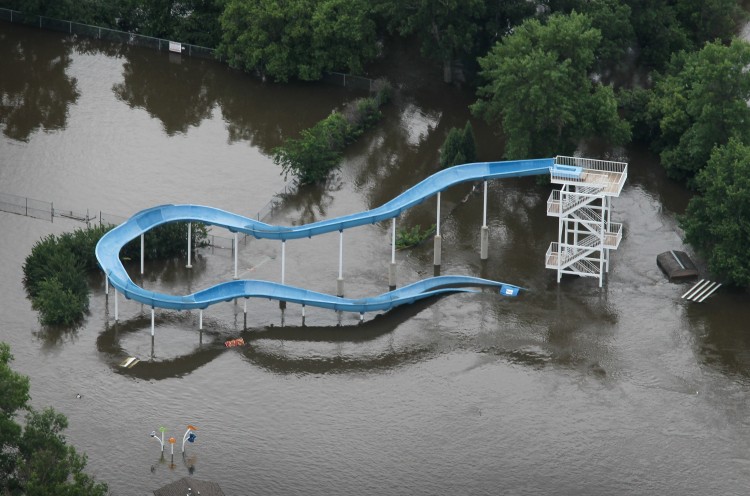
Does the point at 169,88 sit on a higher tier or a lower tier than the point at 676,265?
higher

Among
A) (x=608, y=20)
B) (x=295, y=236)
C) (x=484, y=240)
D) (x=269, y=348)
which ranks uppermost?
(x=608, y=20)

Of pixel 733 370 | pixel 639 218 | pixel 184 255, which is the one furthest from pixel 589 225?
pixel 184 255

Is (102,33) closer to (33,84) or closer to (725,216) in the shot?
(33,84)

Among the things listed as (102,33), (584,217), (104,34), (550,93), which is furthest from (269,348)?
(102,33)

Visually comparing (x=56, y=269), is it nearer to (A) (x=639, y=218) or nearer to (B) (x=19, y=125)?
(B) (x=19, y=125)

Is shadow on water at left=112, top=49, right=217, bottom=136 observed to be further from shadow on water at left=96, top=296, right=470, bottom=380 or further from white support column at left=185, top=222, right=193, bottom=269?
shadow on water at left=96, top=296, right=470, bottom=380

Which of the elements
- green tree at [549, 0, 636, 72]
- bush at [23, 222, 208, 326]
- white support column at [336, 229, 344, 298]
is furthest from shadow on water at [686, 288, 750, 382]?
bush at [23, 222, 208, 326]

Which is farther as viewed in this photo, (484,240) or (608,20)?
(608,20)

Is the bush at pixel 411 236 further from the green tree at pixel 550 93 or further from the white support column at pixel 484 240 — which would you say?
the green tree at pixel 550 93
